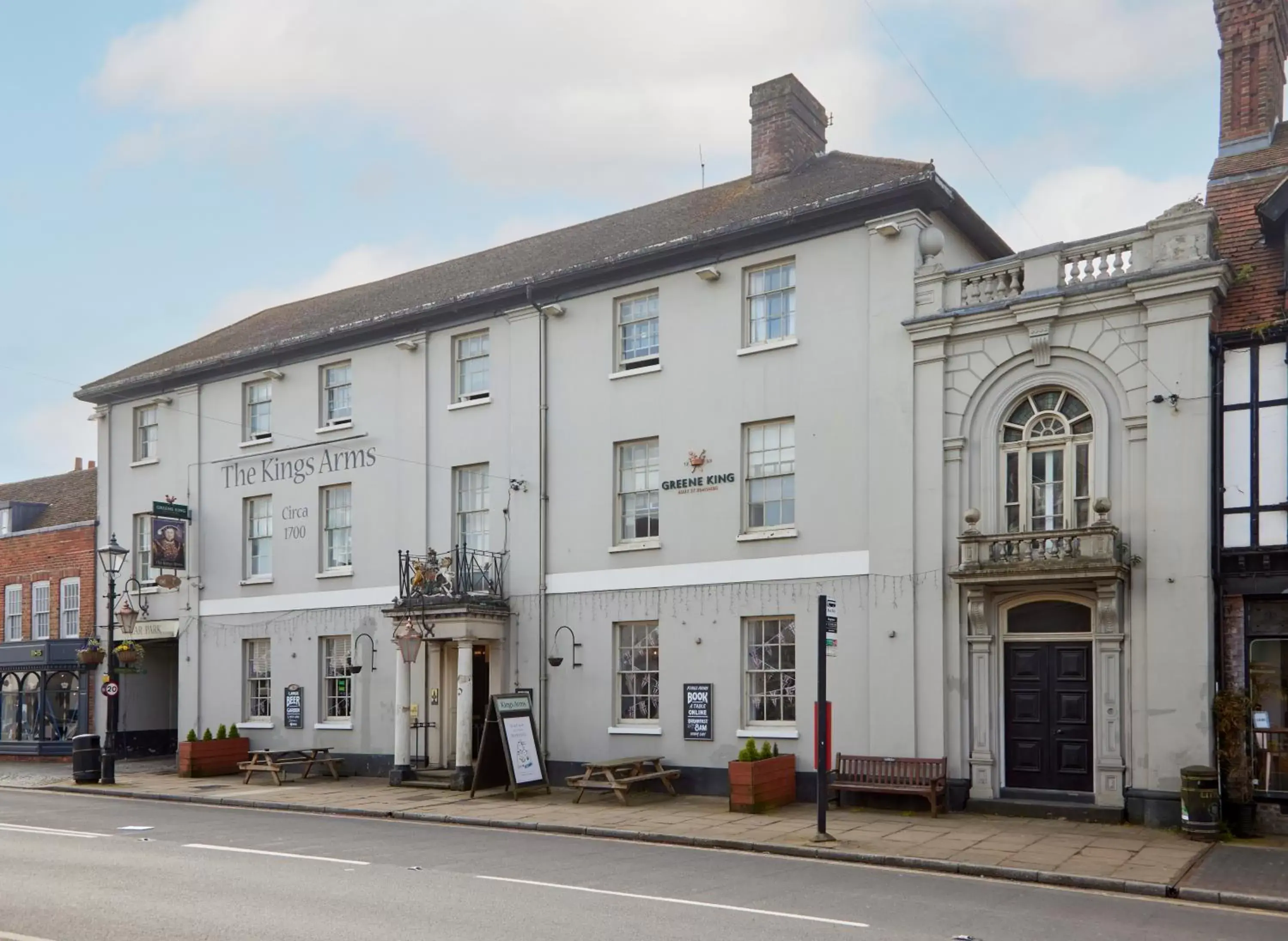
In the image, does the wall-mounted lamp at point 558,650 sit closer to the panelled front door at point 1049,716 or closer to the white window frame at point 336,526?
the white window frame at point 336,526

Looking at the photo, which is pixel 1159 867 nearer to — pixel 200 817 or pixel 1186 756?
pixel 1186 756

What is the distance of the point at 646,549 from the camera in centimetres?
2133

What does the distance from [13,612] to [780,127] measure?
950 inches

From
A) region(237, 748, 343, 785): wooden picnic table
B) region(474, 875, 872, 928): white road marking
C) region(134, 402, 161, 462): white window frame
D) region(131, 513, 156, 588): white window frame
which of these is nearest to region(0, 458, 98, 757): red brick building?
region(131, 513, 156, 588): white window frame

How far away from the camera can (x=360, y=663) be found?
24.9 metres

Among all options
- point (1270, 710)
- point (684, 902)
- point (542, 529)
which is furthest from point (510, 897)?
point (542, 529)

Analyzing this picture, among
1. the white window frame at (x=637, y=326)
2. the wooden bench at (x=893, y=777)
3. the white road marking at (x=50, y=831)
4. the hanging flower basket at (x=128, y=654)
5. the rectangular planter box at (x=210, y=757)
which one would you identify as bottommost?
the rectangular planter box at (x=210, y=757)

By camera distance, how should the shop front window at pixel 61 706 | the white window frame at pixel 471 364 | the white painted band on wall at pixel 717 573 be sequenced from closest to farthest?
the white painted band on wall at pixel 717 573
the white window frame at pixel 471 364
the shop front window at pixel 61 706

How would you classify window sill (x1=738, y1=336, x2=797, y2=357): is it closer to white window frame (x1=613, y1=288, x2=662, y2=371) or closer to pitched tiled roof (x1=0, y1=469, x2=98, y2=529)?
white window frame (x1=613, y1=288, x2=662, y2=371)

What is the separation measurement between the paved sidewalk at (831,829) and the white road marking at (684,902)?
3373mm

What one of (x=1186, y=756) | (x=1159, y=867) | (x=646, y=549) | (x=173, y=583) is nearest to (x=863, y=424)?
(x=646, y=549)

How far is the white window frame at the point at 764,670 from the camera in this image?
64.3 ft

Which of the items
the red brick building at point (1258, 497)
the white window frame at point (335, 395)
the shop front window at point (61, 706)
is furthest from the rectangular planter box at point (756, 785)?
the shop front window at point (61, 706)

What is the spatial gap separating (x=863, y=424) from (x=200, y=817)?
11595mm
